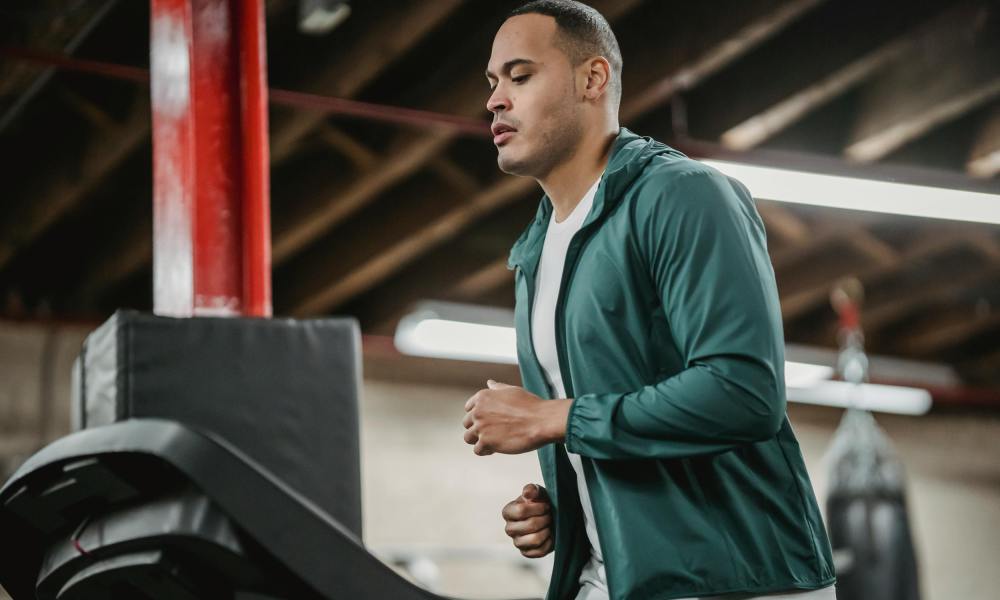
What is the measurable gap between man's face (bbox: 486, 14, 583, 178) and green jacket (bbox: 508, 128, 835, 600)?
12cm

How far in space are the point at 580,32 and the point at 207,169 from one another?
2.22 m

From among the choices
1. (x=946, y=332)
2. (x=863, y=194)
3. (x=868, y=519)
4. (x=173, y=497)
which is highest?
(x=946, y=332)

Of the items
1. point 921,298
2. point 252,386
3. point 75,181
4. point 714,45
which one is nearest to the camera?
point 252,386

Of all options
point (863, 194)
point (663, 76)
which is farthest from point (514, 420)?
point (863, 194)

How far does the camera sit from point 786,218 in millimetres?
8070

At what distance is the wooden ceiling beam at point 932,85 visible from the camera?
18.4 feet

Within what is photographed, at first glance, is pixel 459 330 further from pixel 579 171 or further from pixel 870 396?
pixel 579 171

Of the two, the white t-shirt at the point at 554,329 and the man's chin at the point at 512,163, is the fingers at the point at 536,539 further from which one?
the man's chin at the point at 512,163

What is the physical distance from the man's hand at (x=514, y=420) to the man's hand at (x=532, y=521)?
0.25 meters

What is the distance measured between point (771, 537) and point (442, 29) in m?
4.58

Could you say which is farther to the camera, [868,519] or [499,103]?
[868,519]

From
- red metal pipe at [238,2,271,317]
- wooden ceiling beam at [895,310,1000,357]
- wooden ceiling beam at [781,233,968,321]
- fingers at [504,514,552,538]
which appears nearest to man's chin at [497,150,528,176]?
fingers at [504,514,552,538]

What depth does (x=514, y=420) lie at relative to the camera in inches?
57.1

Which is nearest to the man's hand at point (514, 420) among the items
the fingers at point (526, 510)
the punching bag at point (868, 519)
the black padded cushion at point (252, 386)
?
the fingers at point (526, 510)
